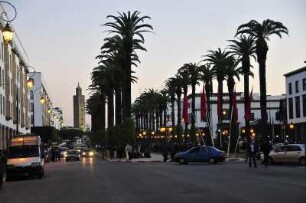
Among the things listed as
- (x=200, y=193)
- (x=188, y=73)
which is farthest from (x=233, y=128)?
(x=200, y=193)

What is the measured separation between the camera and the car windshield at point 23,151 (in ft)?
118

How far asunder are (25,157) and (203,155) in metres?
18.2

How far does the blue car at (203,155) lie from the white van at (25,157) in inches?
608

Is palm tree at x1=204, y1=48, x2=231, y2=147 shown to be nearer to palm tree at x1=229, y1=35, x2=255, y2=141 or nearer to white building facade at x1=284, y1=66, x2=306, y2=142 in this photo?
palm tree at x1=229, y1=35, x2=255, y2=141

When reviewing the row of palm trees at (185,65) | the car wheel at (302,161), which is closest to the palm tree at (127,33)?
the row of palm trees at (185,65)

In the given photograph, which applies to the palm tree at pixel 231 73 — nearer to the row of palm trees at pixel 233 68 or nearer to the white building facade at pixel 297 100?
the row of palm trees at pixel 233 68

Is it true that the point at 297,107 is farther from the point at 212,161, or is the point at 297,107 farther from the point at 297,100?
the point at 212,161

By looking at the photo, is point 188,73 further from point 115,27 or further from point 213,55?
point 115,27

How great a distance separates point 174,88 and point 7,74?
112 ft

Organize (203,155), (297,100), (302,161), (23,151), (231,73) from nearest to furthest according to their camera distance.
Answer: (23,151), (302,161), (203,155), (231,73), (297,100)

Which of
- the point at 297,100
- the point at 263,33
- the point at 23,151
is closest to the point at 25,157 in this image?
the point at 23,151

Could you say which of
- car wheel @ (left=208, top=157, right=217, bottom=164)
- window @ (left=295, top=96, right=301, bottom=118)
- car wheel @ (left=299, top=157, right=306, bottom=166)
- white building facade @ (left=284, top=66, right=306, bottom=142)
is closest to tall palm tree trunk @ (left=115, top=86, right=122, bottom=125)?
car wheel @ (left=208, top=157, right=217, bottom=164)

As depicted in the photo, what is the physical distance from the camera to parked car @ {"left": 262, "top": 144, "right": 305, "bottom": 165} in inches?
1624

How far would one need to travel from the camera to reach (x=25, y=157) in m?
35.6
